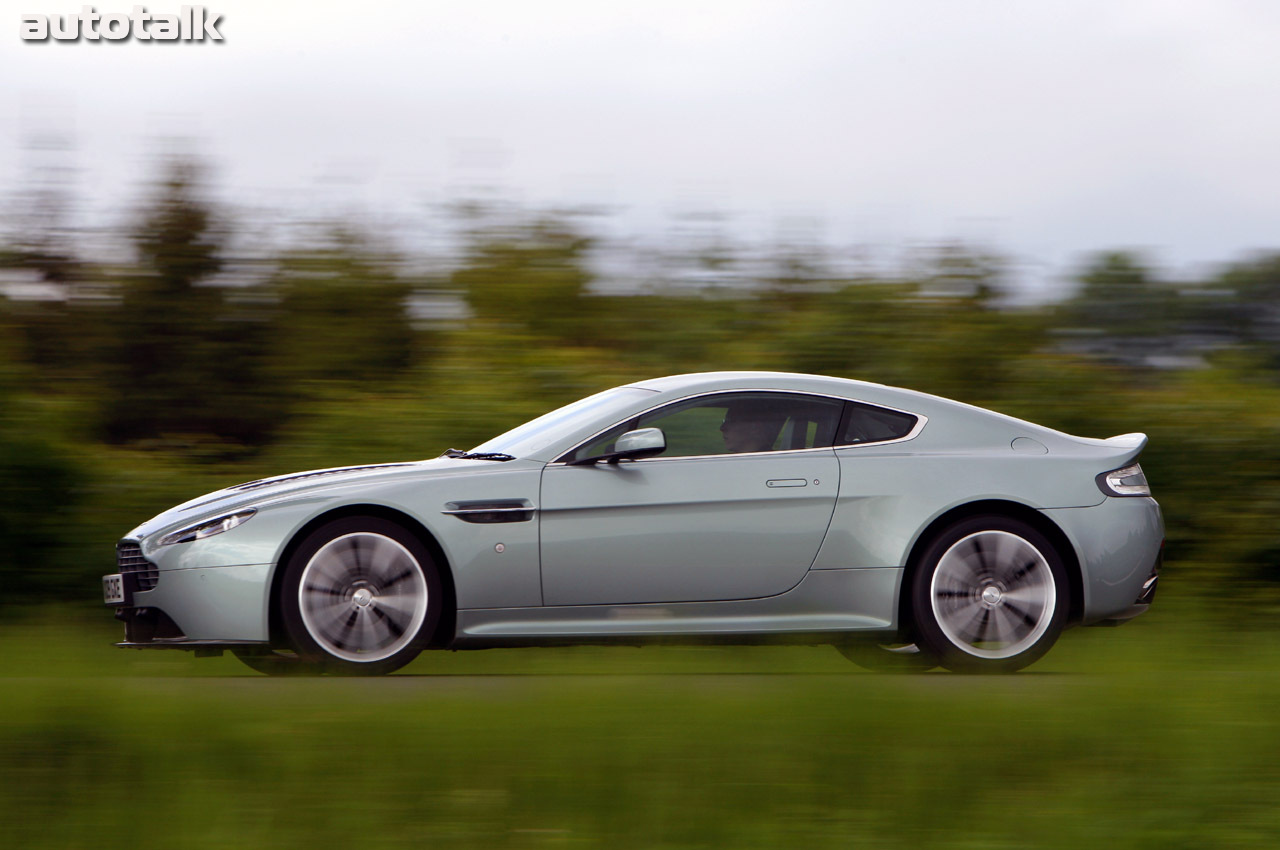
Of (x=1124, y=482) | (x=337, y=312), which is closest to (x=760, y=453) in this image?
(x=1124, y=482)

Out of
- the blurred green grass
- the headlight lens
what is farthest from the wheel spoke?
the headlight lens

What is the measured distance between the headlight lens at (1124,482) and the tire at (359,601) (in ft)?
9.88

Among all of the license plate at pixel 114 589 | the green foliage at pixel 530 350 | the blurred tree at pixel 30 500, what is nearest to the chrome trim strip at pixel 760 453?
the license plate at pixel 114 589

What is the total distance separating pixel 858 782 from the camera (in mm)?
3941

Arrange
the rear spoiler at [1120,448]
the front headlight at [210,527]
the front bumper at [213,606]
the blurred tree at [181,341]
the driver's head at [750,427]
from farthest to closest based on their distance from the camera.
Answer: the blurred tree at [181,341], the rear spoiler at [1120,448], the driver's head at [750,427], the front headlight at [210,527], the front bumper at [213,606]

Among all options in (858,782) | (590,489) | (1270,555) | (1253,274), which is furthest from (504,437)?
(1253,274)

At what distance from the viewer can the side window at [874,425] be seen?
6281mm

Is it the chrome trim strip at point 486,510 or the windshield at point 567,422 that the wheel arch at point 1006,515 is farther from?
the chrome trim strip at point 486,510

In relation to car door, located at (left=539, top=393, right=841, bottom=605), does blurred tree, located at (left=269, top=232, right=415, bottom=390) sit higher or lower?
higher

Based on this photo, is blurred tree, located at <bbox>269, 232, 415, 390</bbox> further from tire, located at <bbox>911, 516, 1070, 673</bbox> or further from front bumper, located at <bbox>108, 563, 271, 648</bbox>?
tire, located at <bbox>911, 516, 1070, 673</bbox>

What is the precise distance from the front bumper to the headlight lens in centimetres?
370

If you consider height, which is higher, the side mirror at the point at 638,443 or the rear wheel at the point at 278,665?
the side mirror at the point at 638,443

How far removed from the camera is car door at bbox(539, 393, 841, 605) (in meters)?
5.89

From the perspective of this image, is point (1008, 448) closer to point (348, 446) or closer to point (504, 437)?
point (504, 437)
